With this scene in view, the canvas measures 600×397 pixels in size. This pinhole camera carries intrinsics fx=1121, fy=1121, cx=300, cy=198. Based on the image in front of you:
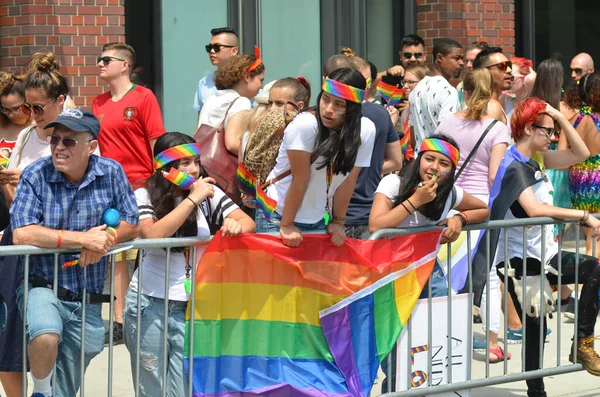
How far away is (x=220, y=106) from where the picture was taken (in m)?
7.54

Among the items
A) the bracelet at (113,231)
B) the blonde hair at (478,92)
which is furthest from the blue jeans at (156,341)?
the blonde hair at (478,92)

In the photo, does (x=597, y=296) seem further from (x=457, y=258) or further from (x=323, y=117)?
(x=323, y=117)

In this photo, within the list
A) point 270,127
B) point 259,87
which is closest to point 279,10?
point 259,87

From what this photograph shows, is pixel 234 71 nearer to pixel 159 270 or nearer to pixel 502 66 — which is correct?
pixel 502 66

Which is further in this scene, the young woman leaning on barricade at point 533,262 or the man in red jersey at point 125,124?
the man in red jersey at point 125,124

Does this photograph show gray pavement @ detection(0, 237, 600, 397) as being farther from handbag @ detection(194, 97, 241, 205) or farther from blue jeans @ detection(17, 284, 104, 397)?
blue jeans @ detection(17, 284, 104, 397)

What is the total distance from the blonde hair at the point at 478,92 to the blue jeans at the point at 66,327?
316 cm

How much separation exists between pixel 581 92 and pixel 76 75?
4.29m

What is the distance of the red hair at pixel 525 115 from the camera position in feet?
23.1

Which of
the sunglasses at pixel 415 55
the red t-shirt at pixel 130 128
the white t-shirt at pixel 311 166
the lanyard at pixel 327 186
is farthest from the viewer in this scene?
the sunglasses at pixel 415 55

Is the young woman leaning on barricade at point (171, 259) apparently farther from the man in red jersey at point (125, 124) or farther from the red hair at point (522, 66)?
the red hair at point (522, 66)

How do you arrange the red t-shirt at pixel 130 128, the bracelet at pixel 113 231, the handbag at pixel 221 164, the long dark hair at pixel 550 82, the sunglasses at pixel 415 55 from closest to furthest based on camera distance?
the bracelet at pixel 113 231
the handbag at pixel 221 164
the red t-shirt at pixel 130 128
the long dark hair at pixel 550 82
the sunglasses at pixel 415 55

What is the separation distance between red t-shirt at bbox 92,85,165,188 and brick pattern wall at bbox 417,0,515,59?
198 inches

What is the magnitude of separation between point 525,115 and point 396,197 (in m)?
1.45
